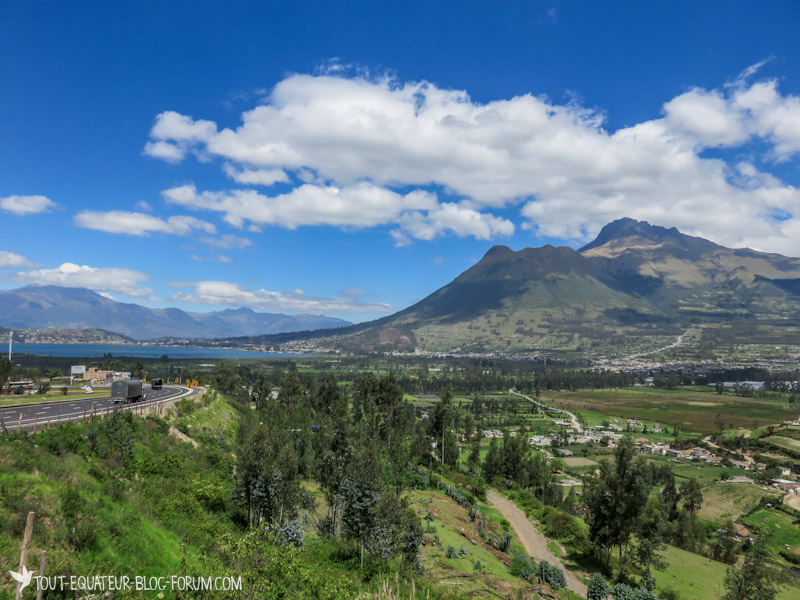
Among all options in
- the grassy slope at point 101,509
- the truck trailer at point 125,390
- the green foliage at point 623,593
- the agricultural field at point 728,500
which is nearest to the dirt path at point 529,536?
the green foliage at point 623,593

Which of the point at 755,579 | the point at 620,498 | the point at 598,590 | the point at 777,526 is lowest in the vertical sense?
the point at 777,526

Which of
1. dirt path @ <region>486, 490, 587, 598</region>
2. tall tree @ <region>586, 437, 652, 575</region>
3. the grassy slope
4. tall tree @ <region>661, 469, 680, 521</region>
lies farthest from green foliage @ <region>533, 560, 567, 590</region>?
tall tree @ <region>661, 469, 680, 521</region>

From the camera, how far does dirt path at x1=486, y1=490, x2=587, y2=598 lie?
132 ft

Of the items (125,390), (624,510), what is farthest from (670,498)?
(125,390)

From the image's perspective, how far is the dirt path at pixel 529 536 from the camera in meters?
40.3

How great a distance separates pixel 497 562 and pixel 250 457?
2602 centimetres

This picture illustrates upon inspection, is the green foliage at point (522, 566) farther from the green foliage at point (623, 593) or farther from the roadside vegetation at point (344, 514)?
the green foliage at point (623, 593)

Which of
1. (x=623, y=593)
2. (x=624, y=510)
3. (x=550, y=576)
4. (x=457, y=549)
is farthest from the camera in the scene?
(x=624, y=510)

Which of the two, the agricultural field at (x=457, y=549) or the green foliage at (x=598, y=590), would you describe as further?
the green foliage at (x=598, y=590)

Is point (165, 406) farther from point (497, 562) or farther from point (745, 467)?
point (745, 467)

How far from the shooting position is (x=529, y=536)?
5119 centimetres

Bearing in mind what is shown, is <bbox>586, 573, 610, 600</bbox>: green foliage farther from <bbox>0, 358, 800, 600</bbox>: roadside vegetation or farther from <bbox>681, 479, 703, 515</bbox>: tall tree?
<bbox>681, 479, 703, 515</bbox>: tall tree

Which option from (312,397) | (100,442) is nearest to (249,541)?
(100,442)

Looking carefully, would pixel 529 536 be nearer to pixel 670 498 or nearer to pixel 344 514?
pixel 344 514
